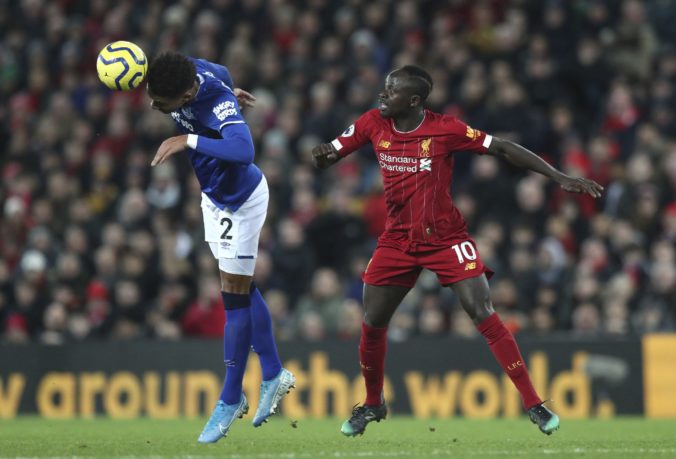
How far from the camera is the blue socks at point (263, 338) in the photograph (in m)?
9.03

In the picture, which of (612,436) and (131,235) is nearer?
(612,436)

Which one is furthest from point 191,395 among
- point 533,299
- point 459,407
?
point 533,299

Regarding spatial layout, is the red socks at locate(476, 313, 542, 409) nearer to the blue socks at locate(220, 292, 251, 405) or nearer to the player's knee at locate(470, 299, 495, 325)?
the player's knee at locate(470, 299, 495, 325)

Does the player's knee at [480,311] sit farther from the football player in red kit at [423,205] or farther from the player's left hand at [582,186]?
the player's left hand at [582,186]

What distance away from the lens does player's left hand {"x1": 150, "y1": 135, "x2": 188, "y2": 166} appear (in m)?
7.94

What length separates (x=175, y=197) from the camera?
16.5 m

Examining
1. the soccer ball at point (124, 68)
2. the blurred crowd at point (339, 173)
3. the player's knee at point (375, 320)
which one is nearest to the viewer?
the soccer ball at point (124, 68)

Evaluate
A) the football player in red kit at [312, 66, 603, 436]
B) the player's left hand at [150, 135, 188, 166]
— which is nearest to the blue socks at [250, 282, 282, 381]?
the football player in red kit at [312, 66, 603, 436]

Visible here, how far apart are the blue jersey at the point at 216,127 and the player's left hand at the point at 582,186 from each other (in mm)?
2035

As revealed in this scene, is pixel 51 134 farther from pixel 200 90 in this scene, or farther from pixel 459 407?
pixel 200 90

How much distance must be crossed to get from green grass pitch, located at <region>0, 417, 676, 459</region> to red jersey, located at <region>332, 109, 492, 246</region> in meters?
1.41

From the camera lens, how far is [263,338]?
9.06m

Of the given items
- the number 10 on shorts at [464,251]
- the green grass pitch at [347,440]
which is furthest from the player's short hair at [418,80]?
the green grass pitch at [347,440]

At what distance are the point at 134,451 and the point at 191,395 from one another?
5973 mm
